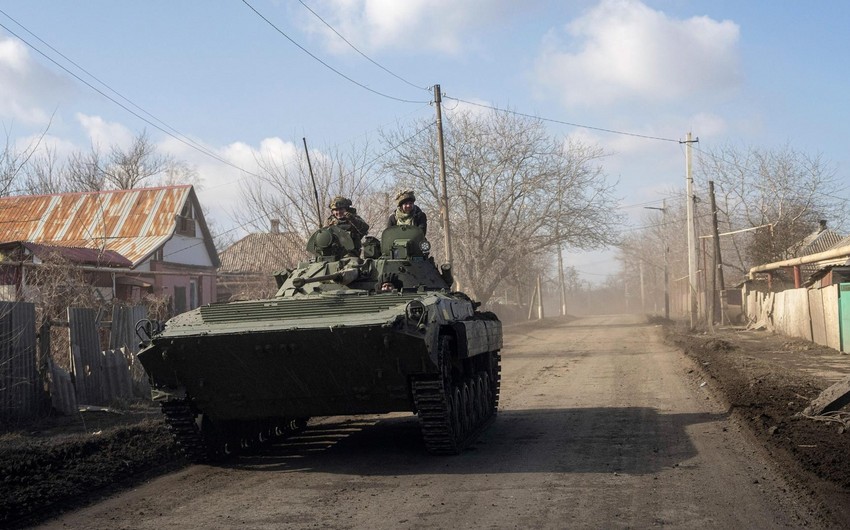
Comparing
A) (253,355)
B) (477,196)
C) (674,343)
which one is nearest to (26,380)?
(253,355)

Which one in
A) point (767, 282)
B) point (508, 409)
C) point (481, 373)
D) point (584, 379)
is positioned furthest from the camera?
point (767, 282)

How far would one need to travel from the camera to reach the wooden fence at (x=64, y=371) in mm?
10938

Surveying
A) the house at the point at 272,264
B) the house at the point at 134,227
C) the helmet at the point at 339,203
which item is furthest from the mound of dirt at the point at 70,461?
the house at the point at 134,227

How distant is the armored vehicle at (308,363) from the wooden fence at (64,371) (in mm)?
3693

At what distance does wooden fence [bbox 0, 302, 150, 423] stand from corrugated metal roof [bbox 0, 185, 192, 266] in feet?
46.0

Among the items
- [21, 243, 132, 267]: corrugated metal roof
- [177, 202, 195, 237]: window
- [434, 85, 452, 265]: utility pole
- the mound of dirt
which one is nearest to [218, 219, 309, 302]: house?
[177, 202, 195, 237]: window

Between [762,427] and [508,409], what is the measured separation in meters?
3.87

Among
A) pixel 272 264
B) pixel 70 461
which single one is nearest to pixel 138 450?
pixel 70 461

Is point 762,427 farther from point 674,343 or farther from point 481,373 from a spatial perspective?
point 674,343

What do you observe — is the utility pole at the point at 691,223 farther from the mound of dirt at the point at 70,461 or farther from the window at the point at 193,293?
the mound of dirt at the point at 70,461

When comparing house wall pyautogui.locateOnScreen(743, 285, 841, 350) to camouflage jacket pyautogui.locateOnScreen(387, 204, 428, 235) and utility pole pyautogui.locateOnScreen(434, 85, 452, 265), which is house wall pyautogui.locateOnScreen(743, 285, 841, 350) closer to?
utility pole pyautogui.locateOnScreen(434, 85, 452, 265)

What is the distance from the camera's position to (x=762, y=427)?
29.5 feet

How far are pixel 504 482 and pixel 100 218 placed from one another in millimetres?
24816

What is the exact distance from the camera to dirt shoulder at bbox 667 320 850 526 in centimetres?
648
